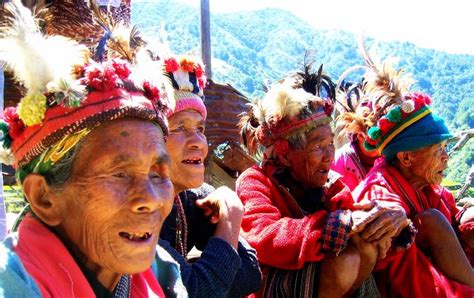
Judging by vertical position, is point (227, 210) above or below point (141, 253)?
below

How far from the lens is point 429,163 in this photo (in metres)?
3.61

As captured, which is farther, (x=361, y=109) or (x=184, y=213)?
(x=361, y=109)

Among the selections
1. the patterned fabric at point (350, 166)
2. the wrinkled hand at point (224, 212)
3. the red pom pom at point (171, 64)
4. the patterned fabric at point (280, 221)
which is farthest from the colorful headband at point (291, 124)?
the patterned fabric at point (350, 166)

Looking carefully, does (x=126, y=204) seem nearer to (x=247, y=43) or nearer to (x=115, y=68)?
(x=115, y=68)

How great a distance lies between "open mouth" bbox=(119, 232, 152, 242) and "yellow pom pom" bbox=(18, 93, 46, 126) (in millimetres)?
423

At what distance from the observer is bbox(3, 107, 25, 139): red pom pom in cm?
181

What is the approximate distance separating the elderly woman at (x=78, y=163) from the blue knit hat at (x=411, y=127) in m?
2.19

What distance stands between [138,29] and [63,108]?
0.77 metres

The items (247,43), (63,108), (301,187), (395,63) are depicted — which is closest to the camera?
(63,108)

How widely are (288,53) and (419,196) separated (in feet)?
225

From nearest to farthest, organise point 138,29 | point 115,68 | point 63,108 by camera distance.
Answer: point 63,108, point 115,68, point 138,29

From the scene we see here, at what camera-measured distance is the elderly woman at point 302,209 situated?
9.65ft

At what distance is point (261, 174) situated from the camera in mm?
3398

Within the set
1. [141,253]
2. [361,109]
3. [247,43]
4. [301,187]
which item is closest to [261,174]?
[301,187]
